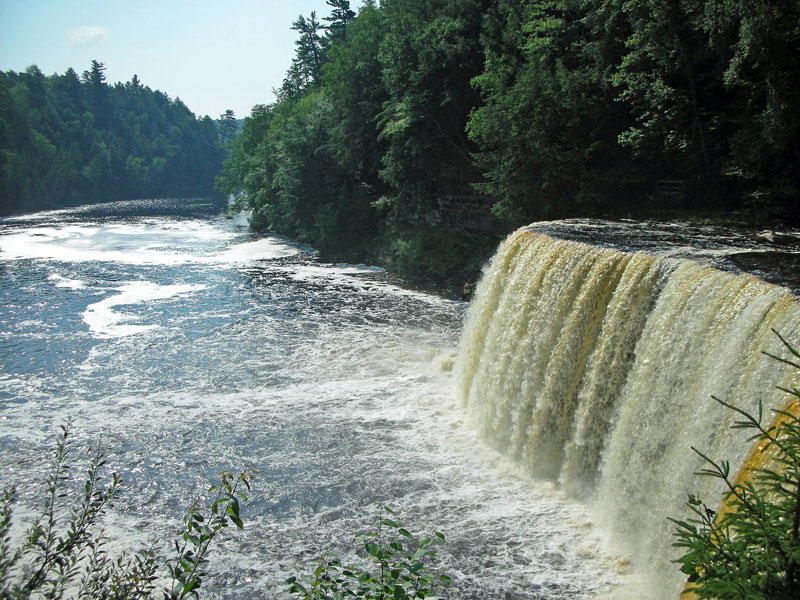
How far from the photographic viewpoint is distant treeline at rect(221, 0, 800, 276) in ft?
45.0

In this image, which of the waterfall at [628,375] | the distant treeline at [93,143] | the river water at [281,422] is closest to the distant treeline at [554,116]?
the river water at [281,422]

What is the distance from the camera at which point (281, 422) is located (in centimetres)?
1111

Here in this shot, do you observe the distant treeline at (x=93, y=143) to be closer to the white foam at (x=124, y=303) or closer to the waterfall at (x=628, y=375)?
the white foam at (x=124, y=303)

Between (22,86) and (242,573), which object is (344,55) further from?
(22,86)

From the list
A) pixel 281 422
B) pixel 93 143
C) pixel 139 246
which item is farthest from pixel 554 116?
pixel 93 143

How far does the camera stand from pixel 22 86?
245 ft

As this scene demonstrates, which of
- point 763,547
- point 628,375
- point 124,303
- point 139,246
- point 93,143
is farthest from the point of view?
point 93,143

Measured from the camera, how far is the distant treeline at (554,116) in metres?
13.7

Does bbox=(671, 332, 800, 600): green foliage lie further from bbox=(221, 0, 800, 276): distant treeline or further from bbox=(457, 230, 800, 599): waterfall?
bbox=(221, 0, 800, 276): distant treeline

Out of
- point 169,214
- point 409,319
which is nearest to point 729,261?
point 409,319

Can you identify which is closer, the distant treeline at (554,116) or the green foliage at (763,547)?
the green foliage at (763,547)

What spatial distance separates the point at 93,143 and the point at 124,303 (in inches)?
2855

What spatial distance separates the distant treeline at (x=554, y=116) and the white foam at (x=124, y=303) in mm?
9521

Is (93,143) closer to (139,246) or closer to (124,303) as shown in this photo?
(139,246)
